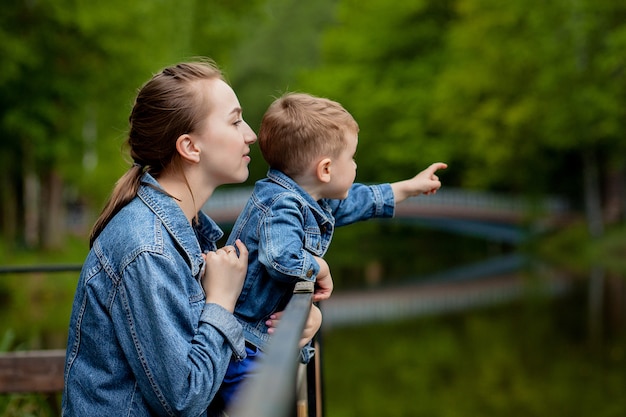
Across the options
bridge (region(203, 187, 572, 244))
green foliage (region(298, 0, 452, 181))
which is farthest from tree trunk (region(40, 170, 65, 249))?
green foliage (region(298, 0, 452, 181))

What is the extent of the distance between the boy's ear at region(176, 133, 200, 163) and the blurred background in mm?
2710

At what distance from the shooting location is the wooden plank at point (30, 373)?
12.1 feet

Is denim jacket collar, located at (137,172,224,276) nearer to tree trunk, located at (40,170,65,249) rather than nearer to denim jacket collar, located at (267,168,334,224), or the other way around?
denim jacket collar, located at (267,168,334,224)

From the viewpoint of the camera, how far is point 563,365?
11.8 m

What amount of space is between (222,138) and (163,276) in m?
0.41

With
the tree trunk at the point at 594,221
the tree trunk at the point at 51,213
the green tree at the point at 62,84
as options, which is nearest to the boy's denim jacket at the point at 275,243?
the green tree at the point at 62,84

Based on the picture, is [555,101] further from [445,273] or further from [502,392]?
[502,392]

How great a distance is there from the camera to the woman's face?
2.14 meters

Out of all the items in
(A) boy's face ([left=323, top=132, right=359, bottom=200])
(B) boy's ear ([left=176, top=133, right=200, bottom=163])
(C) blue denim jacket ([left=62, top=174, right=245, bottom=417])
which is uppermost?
(B) boy's ear ([left=176, top=133, right=200, bottom=163])

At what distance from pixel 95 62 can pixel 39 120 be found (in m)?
1.39

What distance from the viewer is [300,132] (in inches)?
96.9

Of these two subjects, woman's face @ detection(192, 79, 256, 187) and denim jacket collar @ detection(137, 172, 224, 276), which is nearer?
denim jacket collar @ detection(137, 172, 224, 276)

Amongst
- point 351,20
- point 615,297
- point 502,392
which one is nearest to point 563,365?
point 502,392

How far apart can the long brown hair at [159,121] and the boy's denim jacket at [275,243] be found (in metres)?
0.32
